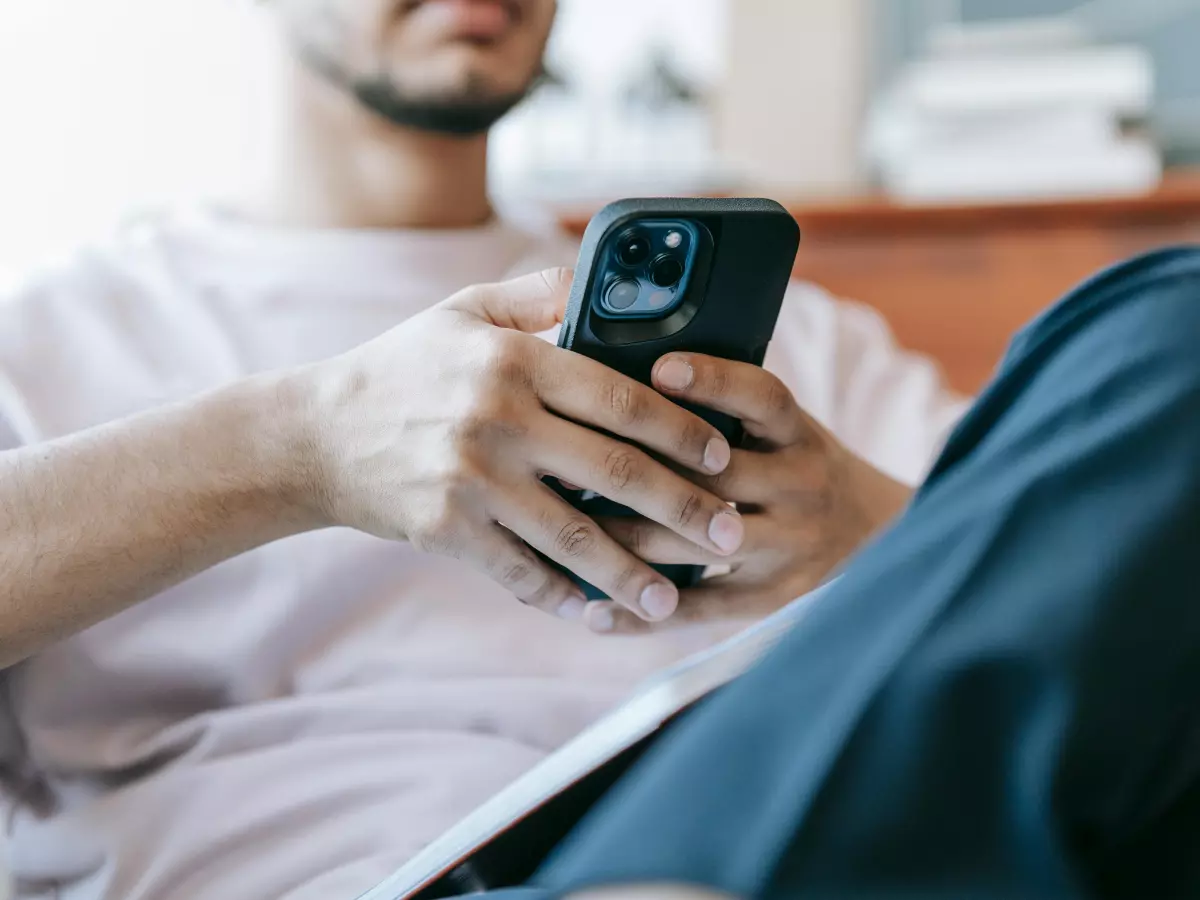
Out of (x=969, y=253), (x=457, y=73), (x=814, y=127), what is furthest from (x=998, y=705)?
(x=814, y=127)

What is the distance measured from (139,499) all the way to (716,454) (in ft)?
0.85

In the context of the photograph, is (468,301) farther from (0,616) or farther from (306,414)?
(0,616)

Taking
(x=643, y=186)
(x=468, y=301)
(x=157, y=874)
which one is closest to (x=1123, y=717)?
(x=468, y=301)

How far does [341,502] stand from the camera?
0.49m

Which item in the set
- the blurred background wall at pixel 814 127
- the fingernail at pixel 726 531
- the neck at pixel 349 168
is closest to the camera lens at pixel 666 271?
the fingernail at pixel 726 531

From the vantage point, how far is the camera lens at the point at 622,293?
436 mm

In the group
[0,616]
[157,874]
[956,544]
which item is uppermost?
[956,544]

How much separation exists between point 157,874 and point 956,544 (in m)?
0.41

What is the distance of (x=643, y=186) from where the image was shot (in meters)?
1.22

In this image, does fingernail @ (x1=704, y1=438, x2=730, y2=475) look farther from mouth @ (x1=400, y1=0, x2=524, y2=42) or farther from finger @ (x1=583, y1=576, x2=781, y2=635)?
mouth @ (x1=400, y1=0, x2=524, y2=42)

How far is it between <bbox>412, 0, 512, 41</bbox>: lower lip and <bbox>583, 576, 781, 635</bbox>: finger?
416 mm

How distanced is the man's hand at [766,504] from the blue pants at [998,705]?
0.14 metres

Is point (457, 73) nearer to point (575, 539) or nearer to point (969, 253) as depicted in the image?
point (575, 539)

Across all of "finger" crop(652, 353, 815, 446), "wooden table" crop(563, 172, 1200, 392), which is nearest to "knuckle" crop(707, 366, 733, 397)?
"finger" crop(652, 353, 815, 446)
